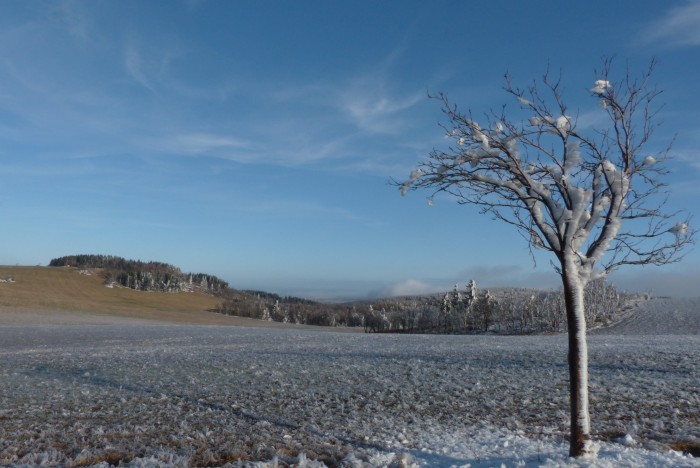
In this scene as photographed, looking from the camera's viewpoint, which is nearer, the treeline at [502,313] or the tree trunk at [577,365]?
the tree trunk at [577,365]

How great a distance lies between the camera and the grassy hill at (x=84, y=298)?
5032 inches

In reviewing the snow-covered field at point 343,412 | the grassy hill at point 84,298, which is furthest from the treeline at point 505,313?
the snow-covered field at point 343,412

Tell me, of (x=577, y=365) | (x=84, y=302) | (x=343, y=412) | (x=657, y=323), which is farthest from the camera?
(x=84, y=302)

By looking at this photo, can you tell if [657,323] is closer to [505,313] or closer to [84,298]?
[505,313]

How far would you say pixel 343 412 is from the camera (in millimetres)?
15336

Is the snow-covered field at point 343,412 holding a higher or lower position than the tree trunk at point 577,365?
lower

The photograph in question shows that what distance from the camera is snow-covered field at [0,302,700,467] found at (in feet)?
36.3

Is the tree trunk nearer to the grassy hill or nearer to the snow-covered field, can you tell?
the snow-covered field

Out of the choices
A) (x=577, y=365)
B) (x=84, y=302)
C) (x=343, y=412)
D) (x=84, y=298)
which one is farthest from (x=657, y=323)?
(x=84, y=298)

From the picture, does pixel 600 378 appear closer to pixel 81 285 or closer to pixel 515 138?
pixel 515 138

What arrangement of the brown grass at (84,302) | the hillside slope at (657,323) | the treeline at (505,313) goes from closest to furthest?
the hillside slope at (657,323) → the brown grass at (84,302) → the treeline at (505,313)

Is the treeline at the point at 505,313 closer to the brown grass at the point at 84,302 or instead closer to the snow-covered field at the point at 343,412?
the brown grass at the point at 84,302

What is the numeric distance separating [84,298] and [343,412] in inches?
6269

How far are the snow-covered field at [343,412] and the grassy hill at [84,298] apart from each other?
10604cm
